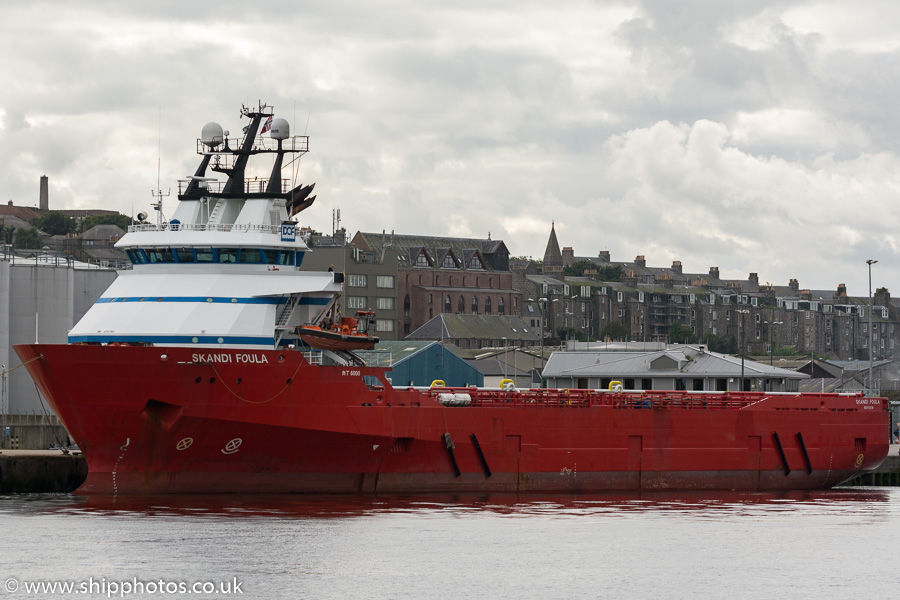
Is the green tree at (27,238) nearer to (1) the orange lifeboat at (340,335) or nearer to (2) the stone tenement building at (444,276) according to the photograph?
(2) the stone tenement building at (444,276)

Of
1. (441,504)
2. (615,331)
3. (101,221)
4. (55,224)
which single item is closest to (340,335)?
(441,504)

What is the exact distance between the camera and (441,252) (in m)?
140

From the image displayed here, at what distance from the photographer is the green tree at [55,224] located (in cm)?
17748

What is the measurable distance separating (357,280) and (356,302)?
2.00 metres

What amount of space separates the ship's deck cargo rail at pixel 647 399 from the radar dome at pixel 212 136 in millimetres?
9531

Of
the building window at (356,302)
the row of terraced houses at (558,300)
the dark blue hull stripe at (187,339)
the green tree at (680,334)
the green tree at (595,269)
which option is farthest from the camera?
the green tree at (595,269)

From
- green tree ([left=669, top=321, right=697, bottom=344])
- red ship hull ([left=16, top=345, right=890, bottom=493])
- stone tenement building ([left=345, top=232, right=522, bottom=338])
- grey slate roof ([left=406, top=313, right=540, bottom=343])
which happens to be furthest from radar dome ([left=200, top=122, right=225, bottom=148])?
green tree ([left=669, top=321, right=697, bottom=344])

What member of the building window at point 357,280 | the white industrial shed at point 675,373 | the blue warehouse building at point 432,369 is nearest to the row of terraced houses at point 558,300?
the building window at point 357,280

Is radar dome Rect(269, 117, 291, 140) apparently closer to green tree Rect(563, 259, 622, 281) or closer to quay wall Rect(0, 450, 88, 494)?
quay wall Rect(0, 450, 88, 494)

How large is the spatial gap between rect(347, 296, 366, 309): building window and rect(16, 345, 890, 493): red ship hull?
71.7m

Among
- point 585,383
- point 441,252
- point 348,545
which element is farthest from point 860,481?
point 441,252

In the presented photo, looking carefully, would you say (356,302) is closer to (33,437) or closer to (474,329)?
(474,329)

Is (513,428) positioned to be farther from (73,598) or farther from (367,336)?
(73,598)

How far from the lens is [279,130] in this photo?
135 ft
